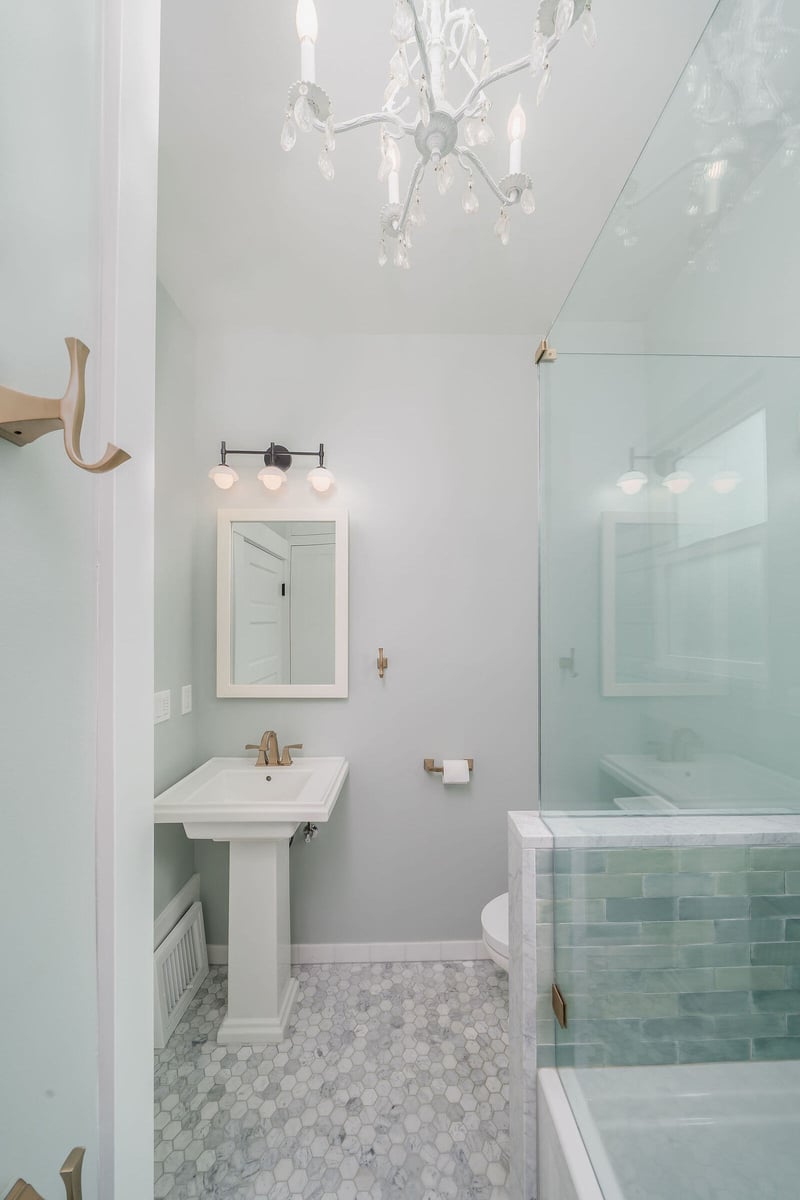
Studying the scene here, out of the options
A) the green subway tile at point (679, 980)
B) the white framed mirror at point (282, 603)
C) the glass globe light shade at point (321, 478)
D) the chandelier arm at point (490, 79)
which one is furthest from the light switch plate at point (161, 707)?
the chandelier arm at point (490, 79)

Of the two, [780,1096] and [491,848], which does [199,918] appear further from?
[780,1096]

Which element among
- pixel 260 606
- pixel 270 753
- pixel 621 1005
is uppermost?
pixel 260 606

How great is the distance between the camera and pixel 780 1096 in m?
0.67

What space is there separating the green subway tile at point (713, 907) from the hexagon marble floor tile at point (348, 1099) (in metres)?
1.09

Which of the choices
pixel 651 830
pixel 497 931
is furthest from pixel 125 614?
pixel 497 931

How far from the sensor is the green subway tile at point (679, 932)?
76cm

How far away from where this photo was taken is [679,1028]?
0.79 meters

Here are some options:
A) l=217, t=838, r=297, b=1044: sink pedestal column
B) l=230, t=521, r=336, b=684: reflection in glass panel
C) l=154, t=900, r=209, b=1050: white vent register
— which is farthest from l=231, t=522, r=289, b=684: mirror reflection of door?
l=154, t=900, r=209, b=1050: white vent register

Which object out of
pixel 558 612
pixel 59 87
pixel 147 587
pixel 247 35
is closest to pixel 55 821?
pixel 147 587

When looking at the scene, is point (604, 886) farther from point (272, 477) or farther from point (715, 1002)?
point (272, 477)

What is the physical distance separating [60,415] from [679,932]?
1.05m

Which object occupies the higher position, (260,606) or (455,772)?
(260,606)

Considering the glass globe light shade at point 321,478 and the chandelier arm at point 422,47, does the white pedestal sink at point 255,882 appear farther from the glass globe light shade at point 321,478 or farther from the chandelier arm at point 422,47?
the chandelier arm at point 422,47

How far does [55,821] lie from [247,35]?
60.8 inches
